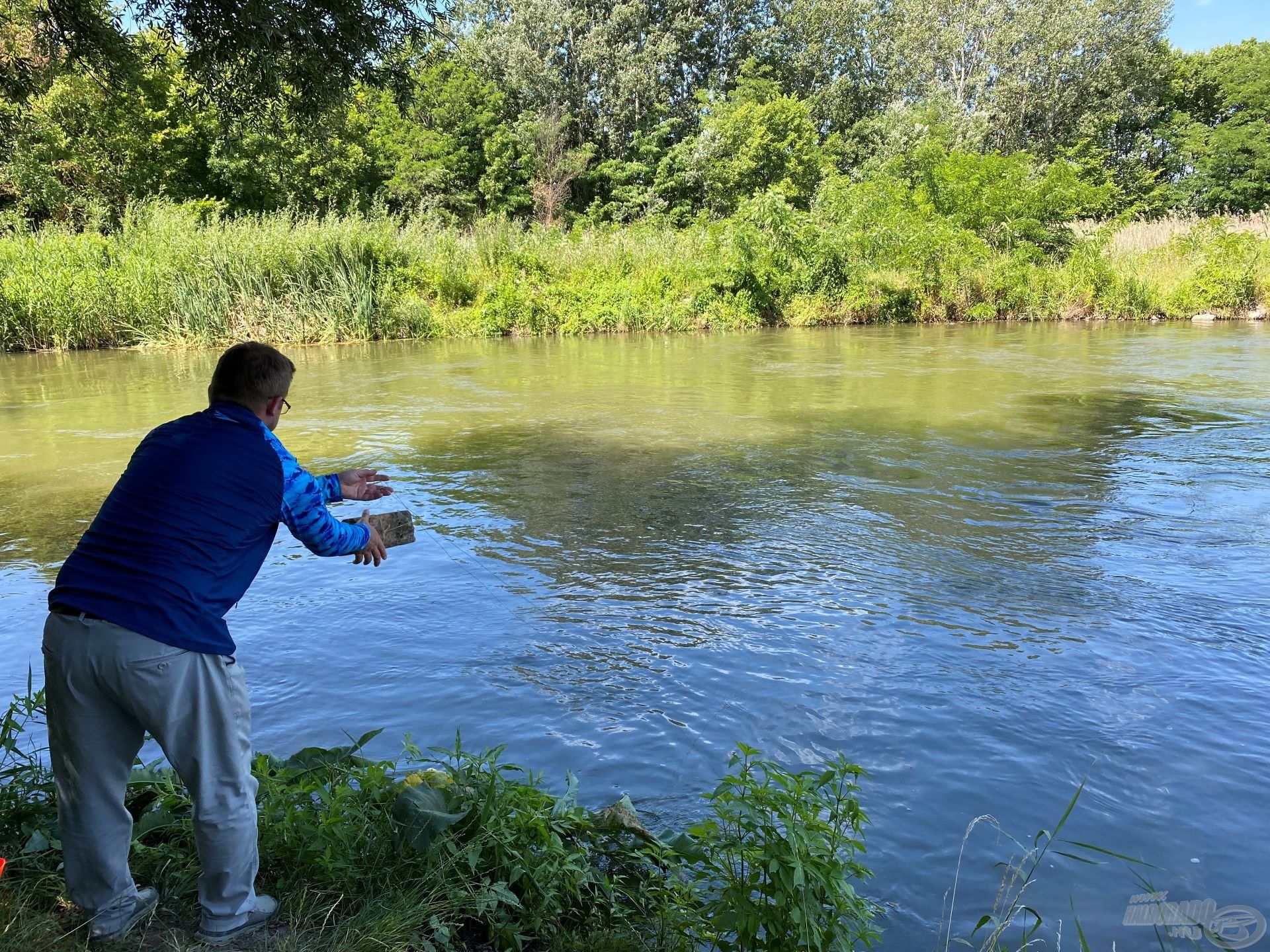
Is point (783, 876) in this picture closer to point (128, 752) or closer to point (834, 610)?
point (128, 752)

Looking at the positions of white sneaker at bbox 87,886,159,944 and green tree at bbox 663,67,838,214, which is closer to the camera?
white sneaker at bbox 87,886,159,944

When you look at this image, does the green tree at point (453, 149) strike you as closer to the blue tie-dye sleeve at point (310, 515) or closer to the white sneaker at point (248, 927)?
the blue tie-dye sleeve at point (310, 515)

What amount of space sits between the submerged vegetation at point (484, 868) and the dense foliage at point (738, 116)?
38332 mm

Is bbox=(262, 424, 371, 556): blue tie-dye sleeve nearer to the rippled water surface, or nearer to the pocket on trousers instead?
the pocket on trousers

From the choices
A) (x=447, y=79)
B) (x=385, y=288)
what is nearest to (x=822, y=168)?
(x=447, y=79)

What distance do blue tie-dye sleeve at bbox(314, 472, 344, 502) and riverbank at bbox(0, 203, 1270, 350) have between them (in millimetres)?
21358

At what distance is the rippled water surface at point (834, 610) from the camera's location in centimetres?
382

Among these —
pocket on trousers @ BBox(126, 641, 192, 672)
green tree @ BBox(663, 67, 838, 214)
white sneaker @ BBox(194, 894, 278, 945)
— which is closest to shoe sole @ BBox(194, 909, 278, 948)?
white sneaker @ BBox(194, 894, 278, 945)

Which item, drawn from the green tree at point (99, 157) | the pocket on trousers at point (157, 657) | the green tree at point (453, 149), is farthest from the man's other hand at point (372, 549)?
the green tree at point (453, 149)

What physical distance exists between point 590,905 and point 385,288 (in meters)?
23.4

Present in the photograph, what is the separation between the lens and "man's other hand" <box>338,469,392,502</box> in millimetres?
3424

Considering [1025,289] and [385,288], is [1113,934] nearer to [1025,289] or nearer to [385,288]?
[385,288]

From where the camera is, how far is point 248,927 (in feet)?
8.93

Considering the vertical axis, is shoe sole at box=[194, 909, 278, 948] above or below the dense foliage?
below
